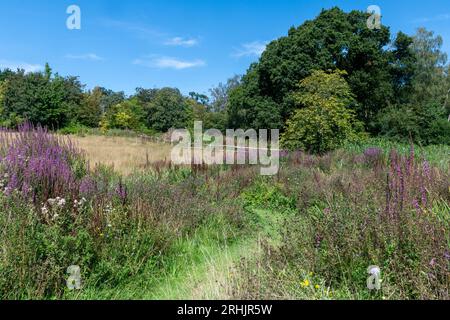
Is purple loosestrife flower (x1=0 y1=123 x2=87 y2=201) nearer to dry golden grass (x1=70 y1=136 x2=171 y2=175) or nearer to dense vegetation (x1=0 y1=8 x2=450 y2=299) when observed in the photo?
dense vegetation (x1=0 y1=8 x2=450 y2=299)

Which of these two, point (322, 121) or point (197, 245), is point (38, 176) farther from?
point (322, 121)

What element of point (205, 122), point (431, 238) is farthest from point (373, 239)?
point (205, 122)

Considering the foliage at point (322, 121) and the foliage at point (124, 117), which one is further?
the foliage at point (124, 117)

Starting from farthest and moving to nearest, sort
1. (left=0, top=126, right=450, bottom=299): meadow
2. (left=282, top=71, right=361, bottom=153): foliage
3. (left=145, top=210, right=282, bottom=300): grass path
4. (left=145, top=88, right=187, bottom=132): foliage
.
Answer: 1. (left=145, top=88, right=187, bottom=132): foliage
2. (left=282, top=71, right=361, bottom=153): foliage
3. (left=145, top=210, right=282, bottom=300): grass path
4. (left=0, top=126, right=450, bottom=299): meadow

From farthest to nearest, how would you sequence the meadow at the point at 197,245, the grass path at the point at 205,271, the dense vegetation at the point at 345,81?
the dense vegetation at the point at 345,81 < the grass path at the point at 205,271 < the meadow at the point at 197,245

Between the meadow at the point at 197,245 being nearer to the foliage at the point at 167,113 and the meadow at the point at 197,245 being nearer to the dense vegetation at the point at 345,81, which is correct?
the dense vegetation at the point at 345,81

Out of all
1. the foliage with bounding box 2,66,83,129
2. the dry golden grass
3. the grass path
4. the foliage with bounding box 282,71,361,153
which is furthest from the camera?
the foliage with bounding box 2,66,83,129

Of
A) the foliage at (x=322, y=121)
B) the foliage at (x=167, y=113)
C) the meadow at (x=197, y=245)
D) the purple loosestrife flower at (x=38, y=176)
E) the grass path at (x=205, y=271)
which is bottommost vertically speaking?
the grass path at (x=205, y=271)

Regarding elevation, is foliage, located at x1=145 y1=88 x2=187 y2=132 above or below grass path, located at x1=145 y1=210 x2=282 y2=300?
above

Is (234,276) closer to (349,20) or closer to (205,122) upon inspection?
(349,20)

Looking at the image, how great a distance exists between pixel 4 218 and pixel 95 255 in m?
0.92

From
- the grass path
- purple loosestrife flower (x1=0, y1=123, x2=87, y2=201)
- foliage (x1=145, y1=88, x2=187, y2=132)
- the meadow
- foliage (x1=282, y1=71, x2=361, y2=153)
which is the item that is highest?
foliage (x1=145, y1=88, x2=187, y2=132)

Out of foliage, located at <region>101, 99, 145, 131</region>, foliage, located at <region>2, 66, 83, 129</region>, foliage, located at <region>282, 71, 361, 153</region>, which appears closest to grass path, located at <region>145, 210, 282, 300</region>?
foliage, located at <region>282, 71, 361, 153</region>

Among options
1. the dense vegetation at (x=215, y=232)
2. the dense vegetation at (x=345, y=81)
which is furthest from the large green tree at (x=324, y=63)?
the dense vegetation at (x=215, y=232)
